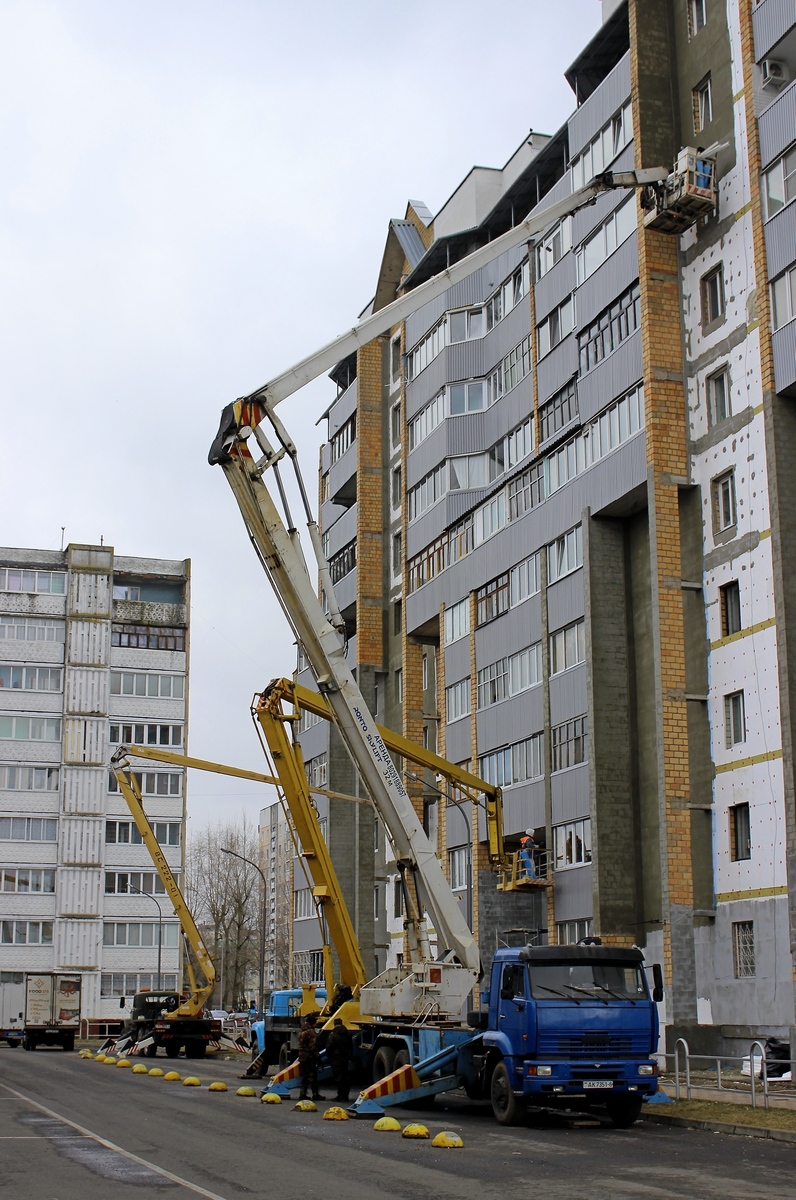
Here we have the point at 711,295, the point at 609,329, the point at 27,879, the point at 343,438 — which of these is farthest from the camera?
the point at 27,879

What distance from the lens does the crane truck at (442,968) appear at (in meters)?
19.8

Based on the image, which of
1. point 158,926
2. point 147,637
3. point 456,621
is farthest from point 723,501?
point 147,637

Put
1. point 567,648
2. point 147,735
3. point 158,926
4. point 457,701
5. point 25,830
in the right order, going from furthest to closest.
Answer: point 147,735
point 158,926
point 25,830
point 457,701
point 567,648

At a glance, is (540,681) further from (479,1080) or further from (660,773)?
(479,1080)

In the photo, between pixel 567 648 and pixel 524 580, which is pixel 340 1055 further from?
pixel 524 580

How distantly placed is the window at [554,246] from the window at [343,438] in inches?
685

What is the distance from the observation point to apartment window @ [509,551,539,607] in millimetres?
42531

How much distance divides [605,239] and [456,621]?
15.7 metres

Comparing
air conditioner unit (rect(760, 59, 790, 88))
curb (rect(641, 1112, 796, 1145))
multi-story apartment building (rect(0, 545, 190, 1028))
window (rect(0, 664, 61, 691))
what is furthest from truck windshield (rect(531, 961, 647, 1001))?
window (rect(0, 664, 61, 691))

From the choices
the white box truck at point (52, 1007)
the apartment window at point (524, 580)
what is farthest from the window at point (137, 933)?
the apartment window at point (524, 580)

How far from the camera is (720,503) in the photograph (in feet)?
111

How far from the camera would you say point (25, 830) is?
263 feet

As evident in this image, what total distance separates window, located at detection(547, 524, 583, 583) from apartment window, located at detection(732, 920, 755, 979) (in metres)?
11.6

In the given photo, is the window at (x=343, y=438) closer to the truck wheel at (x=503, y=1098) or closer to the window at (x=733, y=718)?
the window at (x=733, y=718)
